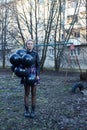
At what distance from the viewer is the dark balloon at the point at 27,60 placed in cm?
722

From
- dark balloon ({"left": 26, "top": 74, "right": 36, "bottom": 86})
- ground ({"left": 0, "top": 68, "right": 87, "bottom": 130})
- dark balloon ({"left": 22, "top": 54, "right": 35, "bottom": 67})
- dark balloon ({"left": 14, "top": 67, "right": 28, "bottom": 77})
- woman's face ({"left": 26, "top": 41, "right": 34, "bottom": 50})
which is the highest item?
woman's face ({"left": 26, "top": 41, "right": 34, "bottom": 50})

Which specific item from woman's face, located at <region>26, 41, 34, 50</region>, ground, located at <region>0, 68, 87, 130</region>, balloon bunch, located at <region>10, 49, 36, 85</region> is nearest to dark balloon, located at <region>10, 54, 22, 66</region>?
balloon bunch, located at <region>10, 49, 36, 85</region>

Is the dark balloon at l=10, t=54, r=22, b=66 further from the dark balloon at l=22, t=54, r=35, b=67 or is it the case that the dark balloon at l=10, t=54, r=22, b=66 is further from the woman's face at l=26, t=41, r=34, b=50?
the woman's face at l=26, t=41, r=34, b=50

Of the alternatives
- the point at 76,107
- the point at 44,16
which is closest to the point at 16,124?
the point at 76,107

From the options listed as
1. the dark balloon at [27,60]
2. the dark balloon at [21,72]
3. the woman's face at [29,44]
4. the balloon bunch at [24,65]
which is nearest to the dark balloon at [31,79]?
the balloon bunch at [24,65]

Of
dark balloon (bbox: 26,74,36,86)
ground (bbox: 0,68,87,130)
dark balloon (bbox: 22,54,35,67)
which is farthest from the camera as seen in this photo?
dark balloon (bbox: 26,74,36,86)

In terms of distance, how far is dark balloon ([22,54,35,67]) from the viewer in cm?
722

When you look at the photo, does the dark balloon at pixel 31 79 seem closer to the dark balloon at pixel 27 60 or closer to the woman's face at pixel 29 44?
the dark balloon at pixel 27 60

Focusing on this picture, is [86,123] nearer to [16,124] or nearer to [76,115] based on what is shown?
[76,115]

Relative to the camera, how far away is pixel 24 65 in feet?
24.3

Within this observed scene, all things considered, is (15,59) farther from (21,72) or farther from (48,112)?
(48,112)

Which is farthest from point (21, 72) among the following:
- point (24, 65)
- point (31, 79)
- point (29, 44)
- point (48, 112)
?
point (48, 112)

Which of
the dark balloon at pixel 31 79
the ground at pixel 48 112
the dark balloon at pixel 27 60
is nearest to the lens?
the ground at pixel 48 112

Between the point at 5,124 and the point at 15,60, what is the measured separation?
1.56m
